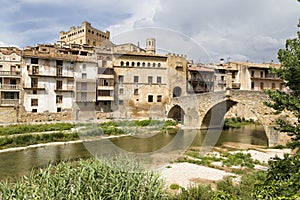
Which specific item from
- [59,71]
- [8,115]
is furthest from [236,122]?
[8,115]

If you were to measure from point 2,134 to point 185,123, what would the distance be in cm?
2143

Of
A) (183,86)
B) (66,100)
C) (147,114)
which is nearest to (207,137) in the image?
(147,114)

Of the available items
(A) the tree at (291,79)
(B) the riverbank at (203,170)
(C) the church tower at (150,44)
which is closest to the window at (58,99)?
(B) the riverbank at (203,170)

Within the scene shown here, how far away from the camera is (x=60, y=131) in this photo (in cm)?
2553

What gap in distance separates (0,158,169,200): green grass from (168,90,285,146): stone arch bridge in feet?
52.4

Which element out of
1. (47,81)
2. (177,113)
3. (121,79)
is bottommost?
(177,113)

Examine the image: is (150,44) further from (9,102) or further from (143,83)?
(9,102)

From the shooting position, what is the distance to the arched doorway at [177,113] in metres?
37.7

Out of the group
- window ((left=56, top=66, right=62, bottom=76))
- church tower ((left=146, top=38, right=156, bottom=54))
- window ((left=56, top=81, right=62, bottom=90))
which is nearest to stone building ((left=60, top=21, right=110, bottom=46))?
church tower ((left=146, top=38, right=156, bottom=54))

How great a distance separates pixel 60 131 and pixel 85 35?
51494 mm

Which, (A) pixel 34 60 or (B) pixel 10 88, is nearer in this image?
(B) pixel 10 88

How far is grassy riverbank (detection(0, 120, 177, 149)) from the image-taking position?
72.1 feet

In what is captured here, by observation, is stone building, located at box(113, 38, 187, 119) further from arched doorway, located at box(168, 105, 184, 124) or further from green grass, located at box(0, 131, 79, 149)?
green grass, located at box(0, 131, 79, 149)

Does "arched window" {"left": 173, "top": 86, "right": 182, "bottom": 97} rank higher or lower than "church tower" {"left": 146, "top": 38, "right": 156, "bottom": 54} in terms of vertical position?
lower
